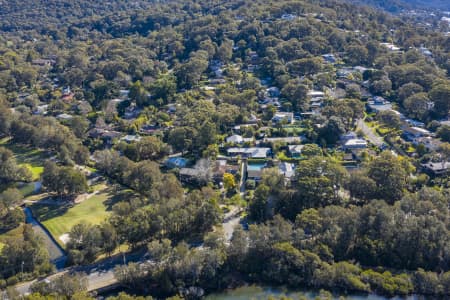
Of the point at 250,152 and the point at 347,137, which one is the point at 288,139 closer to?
the point at 250,152

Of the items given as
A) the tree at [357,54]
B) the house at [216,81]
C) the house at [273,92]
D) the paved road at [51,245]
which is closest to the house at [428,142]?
the house at [273,92]

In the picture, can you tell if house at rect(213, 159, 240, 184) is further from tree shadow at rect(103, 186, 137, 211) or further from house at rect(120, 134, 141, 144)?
house at rect(120, 134, 141, 144)

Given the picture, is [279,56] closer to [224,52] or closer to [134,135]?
[224,52]

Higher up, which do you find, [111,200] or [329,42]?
[329,42]

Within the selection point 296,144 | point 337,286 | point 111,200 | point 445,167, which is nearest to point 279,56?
point 296,144

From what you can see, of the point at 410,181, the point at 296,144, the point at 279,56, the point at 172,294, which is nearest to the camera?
the point at 172,294

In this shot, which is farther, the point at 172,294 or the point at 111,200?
the point at 111,200

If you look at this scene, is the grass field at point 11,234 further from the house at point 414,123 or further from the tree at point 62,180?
the house at point 414,123

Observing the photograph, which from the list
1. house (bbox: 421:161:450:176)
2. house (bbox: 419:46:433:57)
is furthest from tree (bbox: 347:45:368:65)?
house (bbox: 421:161:450:176)
